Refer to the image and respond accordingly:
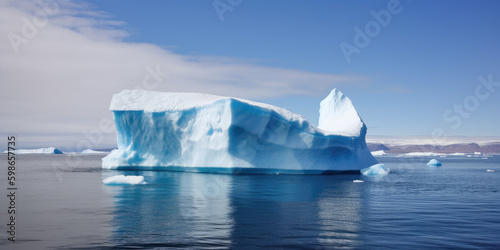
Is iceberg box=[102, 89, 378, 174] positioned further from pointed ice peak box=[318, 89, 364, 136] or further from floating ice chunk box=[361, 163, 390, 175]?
pointed ice peak box=[318, 89, 364, 136]

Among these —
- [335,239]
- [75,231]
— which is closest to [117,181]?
[75,231]

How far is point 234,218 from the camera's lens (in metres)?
11.0

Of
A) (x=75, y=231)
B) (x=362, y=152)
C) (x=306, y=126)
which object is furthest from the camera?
(x=362, y=152)

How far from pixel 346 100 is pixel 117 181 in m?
21.4

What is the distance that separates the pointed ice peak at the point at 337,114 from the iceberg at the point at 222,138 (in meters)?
1.13

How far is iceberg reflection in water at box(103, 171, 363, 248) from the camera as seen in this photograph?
841 cm

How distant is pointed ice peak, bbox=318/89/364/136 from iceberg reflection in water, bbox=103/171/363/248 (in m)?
15.8

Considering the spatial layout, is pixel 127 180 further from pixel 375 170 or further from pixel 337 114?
pixel 337 114

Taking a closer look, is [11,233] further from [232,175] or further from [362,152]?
[362,152]

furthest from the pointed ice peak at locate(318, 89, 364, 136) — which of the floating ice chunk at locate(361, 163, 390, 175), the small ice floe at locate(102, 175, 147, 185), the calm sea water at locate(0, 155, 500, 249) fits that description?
the small ice floe at locate(102, 175, 147, 185)

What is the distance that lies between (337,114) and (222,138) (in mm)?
13457

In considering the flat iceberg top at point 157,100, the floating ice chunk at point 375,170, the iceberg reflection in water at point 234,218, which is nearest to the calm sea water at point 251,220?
the iceberg reflection in water at point 234,218

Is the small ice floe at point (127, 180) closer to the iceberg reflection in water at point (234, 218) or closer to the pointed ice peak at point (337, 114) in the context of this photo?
the iceberg reflection in water at point (234, 218)

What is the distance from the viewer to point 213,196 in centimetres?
1581
